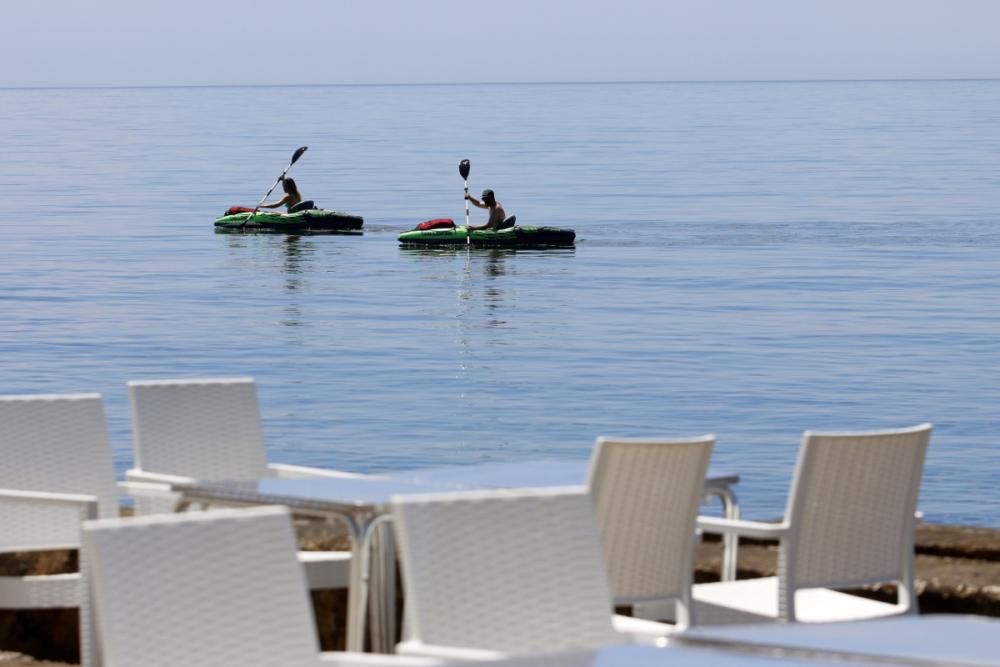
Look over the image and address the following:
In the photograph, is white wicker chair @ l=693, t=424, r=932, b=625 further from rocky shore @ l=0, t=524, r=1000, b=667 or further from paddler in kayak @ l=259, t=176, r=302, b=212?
paddler in kayak @ l=259, t=176, r=302, b=212

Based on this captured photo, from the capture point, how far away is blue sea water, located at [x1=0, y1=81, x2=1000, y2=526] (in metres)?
19.6

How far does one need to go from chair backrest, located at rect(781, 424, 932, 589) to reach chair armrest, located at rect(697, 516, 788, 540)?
31mm

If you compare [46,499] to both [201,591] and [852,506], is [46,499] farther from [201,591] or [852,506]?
[852,506]

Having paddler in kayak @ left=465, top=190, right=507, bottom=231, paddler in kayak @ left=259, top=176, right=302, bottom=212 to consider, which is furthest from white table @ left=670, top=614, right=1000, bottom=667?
paddler in kayak @ left=259, top=176, right=302, bottom=212

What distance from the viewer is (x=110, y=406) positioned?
2016 cm

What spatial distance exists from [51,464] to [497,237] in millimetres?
31415

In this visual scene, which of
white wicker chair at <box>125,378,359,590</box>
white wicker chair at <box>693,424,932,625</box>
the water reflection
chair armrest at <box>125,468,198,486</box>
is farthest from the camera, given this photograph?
the water reflection

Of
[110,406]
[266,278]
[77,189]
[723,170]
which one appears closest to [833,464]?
[110,406]

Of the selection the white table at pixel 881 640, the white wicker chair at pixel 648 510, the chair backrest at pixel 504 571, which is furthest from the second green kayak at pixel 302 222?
the white table at pixel 881 640

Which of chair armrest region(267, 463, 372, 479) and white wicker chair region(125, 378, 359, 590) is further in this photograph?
white wicker chair region(125, 378, 359, 590)

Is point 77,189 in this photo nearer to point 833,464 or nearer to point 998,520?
point 998,520

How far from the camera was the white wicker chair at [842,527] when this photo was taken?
4.76 metres

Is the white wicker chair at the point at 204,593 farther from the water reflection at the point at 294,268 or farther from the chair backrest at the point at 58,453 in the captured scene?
the water reflection at the point at 294,268

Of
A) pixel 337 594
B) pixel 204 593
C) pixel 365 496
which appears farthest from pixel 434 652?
pixel 337 594
